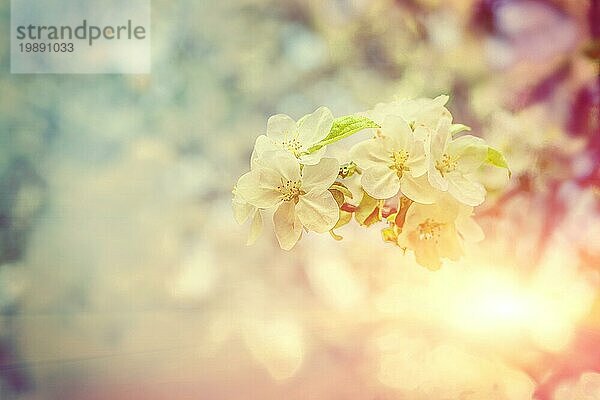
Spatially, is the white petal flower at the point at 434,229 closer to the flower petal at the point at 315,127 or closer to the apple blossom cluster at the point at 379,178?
the apple blossom cluster at the point at 379,178

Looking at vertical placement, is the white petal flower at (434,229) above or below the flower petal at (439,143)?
below

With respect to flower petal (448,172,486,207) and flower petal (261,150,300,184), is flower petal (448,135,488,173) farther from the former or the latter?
flower petal (261,150,300,184)

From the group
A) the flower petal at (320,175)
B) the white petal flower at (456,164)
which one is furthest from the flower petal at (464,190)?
the flower petal at (320,175)

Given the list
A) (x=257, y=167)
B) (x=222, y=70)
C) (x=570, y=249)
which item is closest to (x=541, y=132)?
(x=570, y=249)

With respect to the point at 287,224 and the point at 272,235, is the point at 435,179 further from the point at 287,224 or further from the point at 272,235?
the point at 272,235

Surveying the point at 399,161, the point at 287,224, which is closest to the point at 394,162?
the point at 399,161

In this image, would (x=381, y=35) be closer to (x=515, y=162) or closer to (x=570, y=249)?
(x=515, y=162)

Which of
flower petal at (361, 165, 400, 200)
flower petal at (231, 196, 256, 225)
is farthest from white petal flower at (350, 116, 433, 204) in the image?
flower petal at (231, 196, 256, 225)
